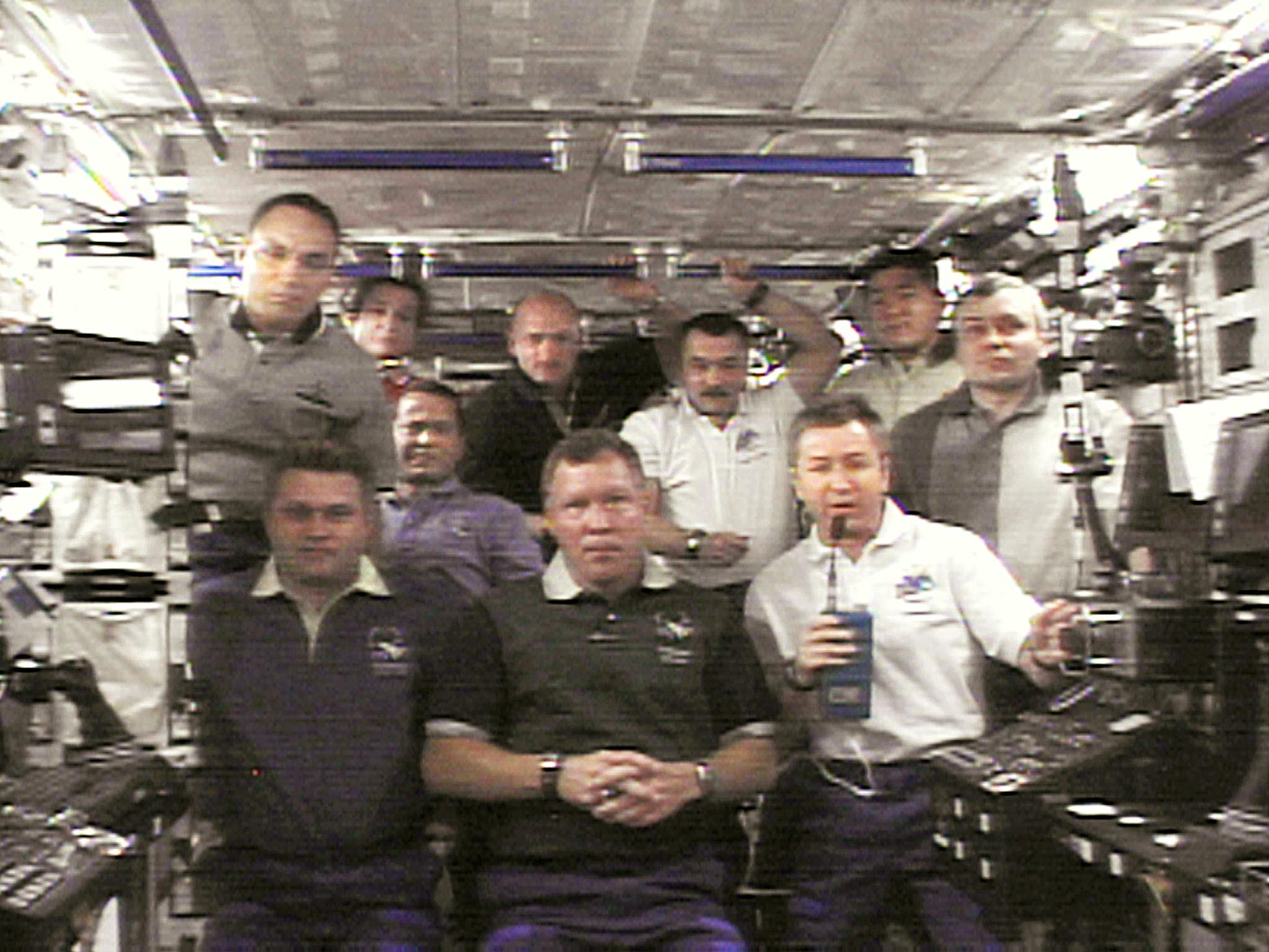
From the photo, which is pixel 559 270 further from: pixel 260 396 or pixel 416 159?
pixel 260 396

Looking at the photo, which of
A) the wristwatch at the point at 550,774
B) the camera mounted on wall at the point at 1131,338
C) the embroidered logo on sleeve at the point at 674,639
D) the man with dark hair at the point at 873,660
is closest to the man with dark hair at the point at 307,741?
the wristwatch at the point at 550,774

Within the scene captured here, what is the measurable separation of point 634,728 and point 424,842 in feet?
1.04

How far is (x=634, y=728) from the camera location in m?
1.80

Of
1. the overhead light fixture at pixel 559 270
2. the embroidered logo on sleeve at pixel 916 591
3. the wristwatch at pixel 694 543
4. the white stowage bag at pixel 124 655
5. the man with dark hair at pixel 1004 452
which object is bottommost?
the white stowage bag at pixel 124 655

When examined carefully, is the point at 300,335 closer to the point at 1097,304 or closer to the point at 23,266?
the point at 23,266

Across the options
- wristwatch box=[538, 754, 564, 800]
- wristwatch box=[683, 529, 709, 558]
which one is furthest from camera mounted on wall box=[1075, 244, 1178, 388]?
wristwatch box=[538, 754, 564, 800]

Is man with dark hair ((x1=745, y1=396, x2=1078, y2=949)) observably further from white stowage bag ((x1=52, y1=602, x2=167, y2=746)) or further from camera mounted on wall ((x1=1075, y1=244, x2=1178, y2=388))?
white stowage bag ((x1=52, y1=602, x2=167, y2=746))

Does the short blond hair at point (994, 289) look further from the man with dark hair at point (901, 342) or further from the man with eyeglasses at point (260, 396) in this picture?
the man with eyeglasses at point (260, 396)

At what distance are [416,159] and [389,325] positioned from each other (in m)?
0.23

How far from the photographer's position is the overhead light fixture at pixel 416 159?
1826 mm

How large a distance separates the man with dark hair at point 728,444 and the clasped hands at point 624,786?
251 millimetres

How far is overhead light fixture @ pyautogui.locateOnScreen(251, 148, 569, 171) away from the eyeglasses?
107mm

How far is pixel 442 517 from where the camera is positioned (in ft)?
5.96

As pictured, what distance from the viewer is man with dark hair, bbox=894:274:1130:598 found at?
1869mm
